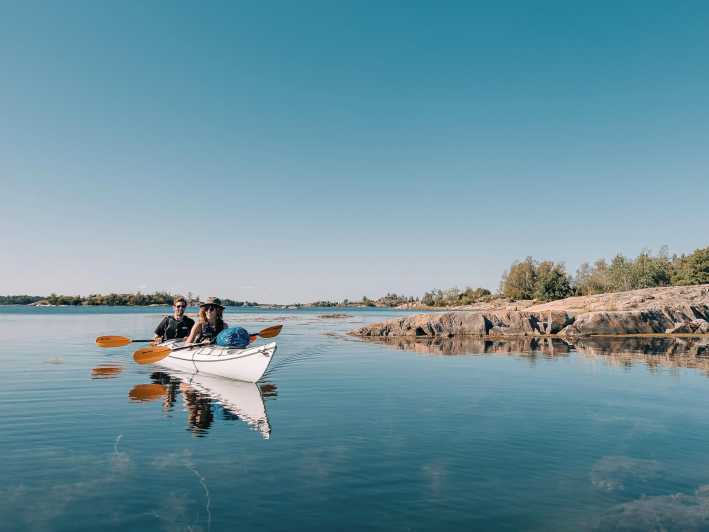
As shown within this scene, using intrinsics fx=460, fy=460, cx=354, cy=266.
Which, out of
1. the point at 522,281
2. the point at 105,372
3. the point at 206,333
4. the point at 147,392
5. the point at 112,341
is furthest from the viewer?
the point at 522,281

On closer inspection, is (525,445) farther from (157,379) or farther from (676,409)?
(157,379)

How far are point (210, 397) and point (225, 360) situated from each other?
3222 millimetres

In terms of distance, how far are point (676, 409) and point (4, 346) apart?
45.4 metres

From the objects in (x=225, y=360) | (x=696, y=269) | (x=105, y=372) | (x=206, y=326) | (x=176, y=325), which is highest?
(x=696, y=269)

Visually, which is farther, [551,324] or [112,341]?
[551,324]

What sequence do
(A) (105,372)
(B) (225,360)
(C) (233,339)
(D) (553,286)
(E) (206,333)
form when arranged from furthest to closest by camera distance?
(D) (553,286), (A) (105,372), (E) (206,333), (C) (233,339), (B) (225,360)

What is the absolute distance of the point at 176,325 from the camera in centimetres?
2784

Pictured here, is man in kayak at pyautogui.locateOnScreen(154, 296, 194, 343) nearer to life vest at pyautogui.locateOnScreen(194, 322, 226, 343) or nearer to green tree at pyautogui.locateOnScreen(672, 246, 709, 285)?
life vest at pyautogui.locateOnScreen(194, 322, 226, 343)

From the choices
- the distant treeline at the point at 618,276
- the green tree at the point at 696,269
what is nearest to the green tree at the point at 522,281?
the distant treeline at the point at 618,276

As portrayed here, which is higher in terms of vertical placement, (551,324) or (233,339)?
Result: (551,324)

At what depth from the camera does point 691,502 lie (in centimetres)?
888

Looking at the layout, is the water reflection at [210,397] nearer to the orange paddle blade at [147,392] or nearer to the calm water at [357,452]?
the orange paddle blade at [147,392]

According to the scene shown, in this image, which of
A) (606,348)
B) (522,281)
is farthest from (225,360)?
(522,281)

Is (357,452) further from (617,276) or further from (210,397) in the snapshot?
(617,276)
